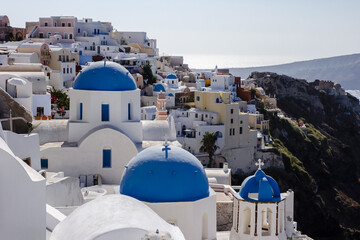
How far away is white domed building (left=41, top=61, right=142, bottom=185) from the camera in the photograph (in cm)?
2053

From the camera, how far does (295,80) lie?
88.4 meters

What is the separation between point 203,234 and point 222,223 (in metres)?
5.73

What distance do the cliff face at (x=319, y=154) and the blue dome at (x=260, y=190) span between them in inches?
1301

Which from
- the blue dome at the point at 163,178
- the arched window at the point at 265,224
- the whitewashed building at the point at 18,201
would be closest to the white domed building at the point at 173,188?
the blue dome at the point at 163,178

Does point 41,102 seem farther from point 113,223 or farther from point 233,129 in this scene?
point 113,223

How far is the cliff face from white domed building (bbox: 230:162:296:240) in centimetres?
3299

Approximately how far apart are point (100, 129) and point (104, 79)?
2.05m

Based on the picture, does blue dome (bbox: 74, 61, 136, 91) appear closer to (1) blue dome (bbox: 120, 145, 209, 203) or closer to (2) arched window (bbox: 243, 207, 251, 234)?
(1) blue dome (bbox: 120, 145, 209, 203)

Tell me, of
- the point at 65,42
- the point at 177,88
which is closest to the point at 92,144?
the point at 177,88

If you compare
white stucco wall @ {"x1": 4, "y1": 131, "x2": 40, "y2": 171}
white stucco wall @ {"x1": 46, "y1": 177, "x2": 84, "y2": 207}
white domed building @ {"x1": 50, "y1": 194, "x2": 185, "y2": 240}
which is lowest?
white stucco wall @ {"x1": 46, "y1": 177, "x2": 84, "y2": 207}

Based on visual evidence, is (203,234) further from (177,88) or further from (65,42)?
(65,42)

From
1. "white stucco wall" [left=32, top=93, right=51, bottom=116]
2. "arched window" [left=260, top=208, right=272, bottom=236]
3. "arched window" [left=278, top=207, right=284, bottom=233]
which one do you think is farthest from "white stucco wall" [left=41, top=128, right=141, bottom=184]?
"white stucco wall" [left=32, top=93, right=51, bottom=116]

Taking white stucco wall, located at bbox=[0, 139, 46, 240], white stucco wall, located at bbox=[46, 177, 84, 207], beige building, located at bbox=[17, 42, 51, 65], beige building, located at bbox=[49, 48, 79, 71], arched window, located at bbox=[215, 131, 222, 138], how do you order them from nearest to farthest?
white stucco wall, located at bbox=[0, 139, 46, 240]
white stucco wall, located at bbox=[46, 177, 84, 207]
arched window, located at bbox=[215, 131, 222, 138]
beige building, located at bbox=[17, 42, 51, 65]
beige building, located at bbox=[49, 48, 79, 71]

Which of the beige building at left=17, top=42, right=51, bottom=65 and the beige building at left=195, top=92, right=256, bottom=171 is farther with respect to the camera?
the beige building at left=17, top=42, right=51, bottom=65
